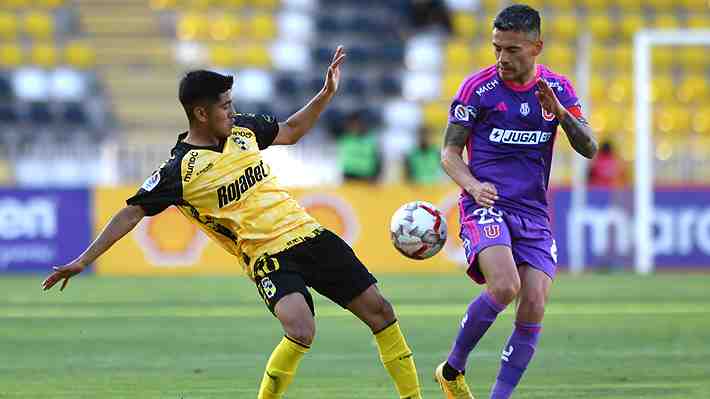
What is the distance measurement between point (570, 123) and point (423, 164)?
13536 millimetres

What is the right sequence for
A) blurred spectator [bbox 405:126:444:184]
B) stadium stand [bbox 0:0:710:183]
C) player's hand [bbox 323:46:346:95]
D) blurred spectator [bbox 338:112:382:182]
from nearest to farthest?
1. player's hand [bbox 323:46:346:95]
2. blurred spectator [bbox 338:112:382:182]
3. blurred spectator [bbox 405:126:444:184]
4. stadium stand [bbox 0:0:710:183]

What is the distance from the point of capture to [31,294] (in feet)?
50.4

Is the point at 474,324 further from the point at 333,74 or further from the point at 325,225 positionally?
the point at 325,225

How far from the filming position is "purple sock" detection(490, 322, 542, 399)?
22.5ft

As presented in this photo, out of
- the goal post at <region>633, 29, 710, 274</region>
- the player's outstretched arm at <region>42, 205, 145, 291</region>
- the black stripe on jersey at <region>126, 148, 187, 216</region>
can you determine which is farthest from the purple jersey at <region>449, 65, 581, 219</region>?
the goal post at <region>633, 29, 710, 274</region>

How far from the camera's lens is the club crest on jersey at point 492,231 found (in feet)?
22.9

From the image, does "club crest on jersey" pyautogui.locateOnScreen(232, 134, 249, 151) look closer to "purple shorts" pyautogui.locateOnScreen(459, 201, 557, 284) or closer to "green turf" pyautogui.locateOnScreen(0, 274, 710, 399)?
"purple shorts" pyautogui.locateOnScreen(459, 201, 557, 284)

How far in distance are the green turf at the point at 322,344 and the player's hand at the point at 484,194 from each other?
132 cm

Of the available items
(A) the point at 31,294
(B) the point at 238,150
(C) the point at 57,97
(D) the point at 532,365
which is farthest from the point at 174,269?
(B) the point at 238,150

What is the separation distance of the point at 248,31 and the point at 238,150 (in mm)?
19433

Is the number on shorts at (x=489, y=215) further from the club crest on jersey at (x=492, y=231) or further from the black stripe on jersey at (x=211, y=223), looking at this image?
the black stripe on jersey at (x=211, y=223)

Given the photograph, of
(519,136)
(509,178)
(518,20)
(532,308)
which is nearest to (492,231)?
(509,178)

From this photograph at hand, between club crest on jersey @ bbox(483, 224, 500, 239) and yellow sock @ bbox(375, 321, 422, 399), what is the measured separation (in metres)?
0.73

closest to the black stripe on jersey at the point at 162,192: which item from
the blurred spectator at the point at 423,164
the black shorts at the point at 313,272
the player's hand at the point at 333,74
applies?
the black shorts at the point at 313,272
